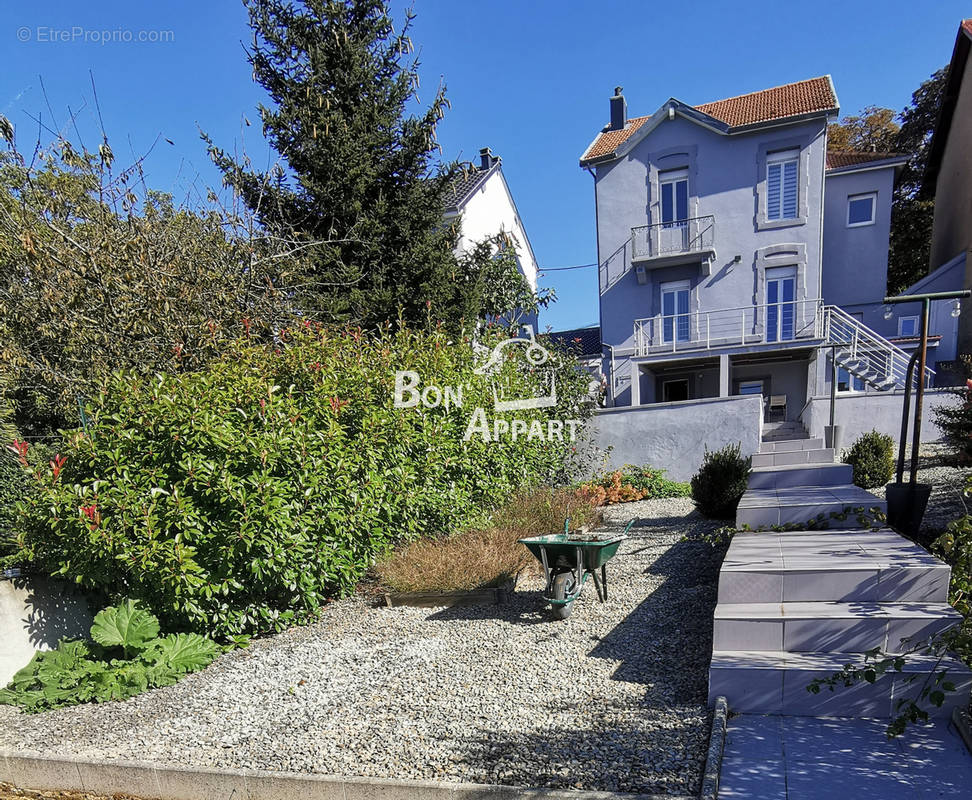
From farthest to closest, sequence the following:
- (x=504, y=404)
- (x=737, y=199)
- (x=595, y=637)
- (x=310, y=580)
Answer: (x=737, y=199), (x=504, y=404), (x=310, y=580), (x=595, y=637)

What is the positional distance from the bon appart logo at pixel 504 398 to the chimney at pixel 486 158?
1309 centimetres

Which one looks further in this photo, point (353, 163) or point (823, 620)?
point (353, 163)

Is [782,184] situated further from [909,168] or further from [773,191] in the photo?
[909,168]

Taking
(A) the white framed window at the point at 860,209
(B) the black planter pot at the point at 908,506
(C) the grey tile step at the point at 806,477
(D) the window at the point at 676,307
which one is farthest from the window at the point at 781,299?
(B) the black planter pot at the point at 908,506

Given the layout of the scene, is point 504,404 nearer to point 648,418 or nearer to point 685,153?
point 648,418

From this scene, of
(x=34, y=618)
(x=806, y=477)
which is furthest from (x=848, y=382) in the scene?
(x=34, y=618)

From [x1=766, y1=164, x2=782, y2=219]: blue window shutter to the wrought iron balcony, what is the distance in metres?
1.43

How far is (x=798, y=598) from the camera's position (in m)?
3.46

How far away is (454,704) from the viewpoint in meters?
3.24

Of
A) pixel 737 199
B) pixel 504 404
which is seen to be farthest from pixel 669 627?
pixel 737 199

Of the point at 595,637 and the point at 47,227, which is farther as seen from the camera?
the point at 47,227

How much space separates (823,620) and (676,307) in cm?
1348

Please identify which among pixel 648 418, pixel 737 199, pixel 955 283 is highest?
pixel 737 199

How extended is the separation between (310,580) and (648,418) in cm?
871
